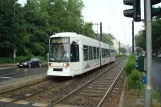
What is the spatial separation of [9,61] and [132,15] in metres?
40.9

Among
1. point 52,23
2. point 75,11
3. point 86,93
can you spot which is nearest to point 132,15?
point 86,93

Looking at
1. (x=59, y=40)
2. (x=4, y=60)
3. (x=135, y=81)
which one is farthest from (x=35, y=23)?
(x=135, y=81)

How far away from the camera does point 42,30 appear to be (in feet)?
190

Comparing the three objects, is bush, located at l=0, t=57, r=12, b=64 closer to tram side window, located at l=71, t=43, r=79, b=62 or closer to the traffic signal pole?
tram side window, located at l=71, t=43, r=79, b=62

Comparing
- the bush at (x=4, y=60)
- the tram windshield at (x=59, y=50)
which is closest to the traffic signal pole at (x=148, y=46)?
the tram windshield at (x=59, y=50)

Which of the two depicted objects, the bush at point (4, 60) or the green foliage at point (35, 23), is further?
the bush at point (4, 60)

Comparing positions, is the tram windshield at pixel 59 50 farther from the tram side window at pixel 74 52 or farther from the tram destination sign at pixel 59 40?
the tram side window at pixel 74 52

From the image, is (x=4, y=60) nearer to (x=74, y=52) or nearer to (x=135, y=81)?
(x=74, y=52)

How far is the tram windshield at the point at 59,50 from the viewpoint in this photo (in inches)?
731

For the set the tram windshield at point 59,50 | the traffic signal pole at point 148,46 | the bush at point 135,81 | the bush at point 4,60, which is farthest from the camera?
the bush at point 4,60

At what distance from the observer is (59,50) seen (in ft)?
61.9

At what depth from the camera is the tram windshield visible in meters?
18.6

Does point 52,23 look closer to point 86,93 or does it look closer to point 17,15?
point 17,15

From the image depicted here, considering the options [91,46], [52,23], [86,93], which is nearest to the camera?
[86,93]
